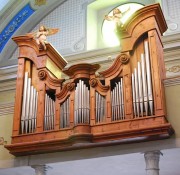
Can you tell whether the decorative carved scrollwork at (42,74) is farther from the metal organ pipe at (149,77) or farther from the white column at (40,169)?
the metal organ pipe at (149,77)

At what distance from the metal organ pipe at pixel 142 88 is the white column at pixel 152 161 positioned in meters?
0.76

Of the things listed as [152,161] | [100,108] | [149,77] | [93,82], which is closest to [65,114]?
[100,108]

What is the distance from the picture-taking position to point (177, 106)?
8.66m

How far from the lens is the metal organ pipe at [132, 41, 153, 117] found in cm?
860

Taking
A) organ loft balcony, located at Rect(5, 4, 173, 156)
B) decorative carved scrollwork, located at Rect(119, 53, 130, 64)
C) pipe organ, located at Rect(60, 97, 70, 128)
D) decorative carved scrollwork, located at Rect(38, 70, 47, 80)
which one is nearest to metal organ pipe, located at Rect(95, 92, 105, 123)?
organ loft balcony, located at Rect(5, 4, 173, 156)

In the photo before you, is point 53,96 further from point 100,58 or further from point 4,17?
point 4,17

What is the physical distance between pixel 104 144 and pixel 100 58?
4267 mm

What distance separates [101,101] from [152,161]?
1.56 meters

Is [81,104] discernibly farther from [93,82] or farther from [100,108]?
[93,82]

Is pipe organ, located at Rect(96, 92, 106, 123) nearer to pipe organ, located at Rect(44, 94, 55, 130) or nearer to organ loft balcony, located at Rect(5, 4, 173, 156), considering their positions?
organ loft balcony, located at Rect(5, 4, 173, 156)

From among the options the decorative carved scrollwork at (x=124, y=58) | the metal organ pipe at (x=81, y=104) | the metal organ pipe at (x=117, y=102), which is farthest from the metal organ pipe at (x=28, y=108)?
the decorative carved scrollwork at (x=124, y=58)

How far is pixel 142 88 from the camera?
8.76 m

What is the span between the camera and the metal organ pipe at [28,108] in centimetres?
957

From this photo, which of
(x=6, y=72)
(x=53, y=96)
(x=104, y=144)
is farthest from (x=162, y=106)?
(x=6, y=72)
